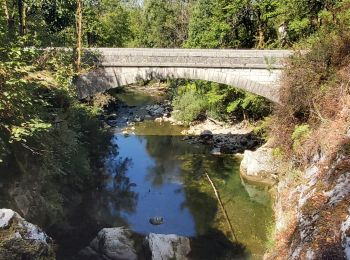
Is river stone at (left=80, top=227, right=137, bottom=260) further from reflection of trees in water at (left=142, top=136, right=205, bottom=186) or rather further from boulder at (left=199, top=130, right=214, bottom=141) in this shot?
boulder at (left=199, top=130, right=214, bottom=141)

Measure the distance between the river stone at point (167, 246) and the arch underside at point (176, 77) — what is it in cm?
670

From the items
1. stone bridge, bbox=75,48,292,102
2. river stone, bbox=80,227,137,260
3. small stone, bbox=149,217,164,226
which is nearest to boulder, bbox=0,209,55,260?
river stone, bbox=80,227,137,260

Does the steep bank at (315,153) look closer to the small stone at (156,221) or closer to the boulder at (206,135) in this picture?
the small stone at (156,221)

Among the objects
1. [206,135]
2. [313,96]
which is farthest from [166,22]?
[313,96]

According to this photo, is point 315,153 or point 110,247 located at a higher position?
point 315,153

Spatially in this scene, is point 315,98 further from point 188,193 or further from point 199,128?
point 199,128

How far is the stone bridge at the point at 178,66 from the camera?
16.8m

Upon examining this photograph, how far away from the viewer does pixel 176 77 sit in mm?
17297

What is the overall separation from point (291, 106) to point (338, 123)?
10.9 ft

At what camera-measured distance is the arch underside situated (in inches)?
666

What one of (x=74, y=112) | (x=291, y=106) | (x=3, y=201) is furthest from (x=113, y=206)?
(x=291, y=106)

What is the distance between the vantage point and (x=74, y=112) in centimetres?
1652

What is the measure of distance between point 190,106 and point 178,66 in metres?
11.8

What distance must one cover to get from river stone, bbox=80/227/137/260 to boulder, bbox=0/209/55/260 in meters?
2.90
